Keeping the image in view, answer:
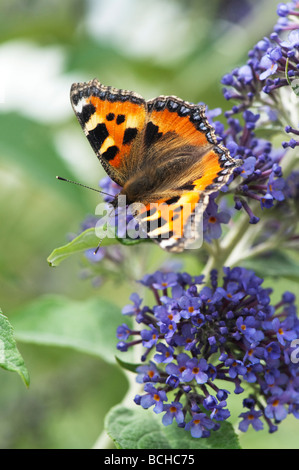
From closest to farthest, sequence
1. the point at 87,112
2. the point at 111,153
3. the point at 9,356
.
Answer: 1. the point at 9,356
2. the point at 87,112
3. the point at 111,153

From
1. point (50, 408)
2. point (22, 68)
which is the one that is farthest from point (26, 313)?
point (22, 68)

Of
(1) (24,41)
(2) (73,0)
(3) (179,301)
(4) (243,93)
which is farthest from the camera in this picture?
(2) (73,0)

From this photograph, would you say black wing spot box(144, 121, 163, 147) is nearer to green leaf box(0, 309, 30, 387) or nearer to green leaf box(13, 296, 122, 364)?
green leaf box(13, 296, 122, 364)

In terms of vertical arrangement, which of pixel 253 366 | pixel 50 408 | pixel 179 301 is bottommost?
pixel 50 408

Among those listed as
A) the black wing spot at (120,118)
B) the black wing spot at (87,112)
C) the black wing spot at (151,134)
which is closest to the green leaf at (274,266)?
the black wing spot at (151,134)

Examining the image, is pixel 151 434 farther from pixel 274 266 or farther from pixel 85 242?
pixel 274 266

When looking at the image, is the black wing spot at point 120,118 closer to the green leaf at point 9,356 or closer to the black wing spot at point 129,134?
the black wing spot at point 129,134

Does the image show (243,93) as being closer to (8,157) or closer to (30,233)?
(8,157)

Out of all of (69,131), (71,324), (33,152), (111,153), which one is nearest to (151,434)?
(71,324)
